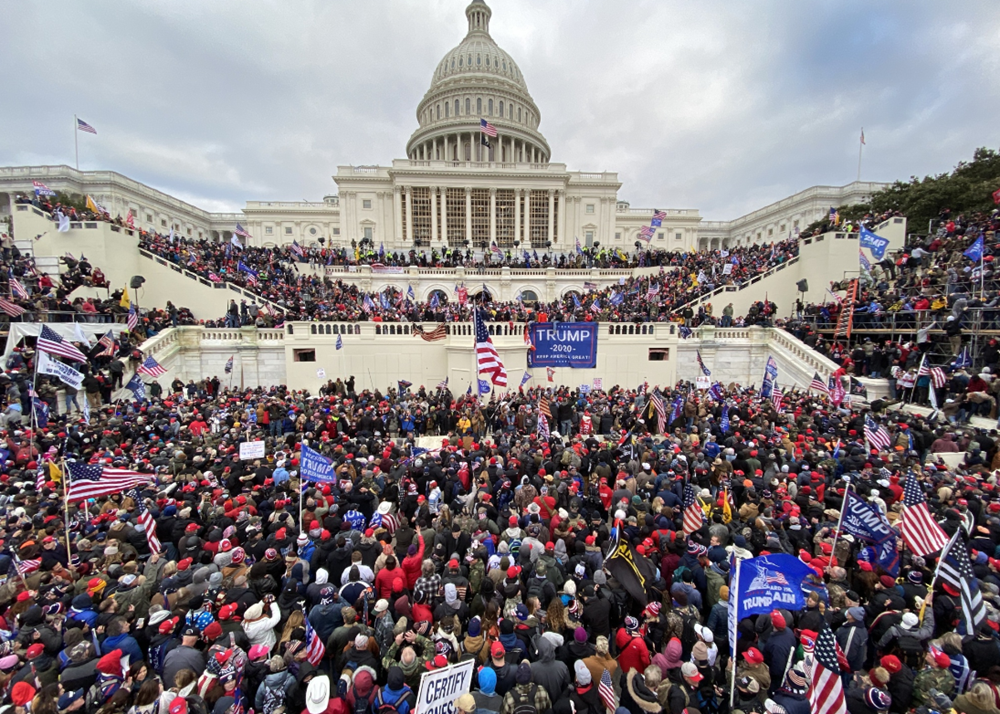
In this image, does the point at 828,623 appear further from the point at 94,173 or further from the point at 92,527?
the point at 94,173

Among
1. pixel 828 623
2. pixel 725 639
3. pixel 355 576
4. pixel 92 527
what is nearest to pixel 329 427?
pixel 92 527

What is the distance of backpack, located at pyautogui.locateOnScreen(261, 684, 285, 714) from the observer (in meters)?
4.31

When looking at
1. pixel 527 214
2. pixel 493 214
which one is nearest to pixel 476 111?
pixel 493 214

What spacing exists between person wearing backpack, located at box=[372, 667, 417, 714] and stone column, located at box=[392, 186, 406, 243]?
5489 cm

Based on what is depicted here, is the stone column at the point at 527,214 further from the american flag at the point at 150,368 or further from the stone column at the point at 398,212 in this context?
the american flag at the point at 150,368

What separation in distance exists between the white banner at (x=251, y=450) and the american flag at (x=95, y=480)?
218 cm

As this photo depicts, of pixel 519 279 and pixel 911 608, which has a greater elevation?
pixel 519 279

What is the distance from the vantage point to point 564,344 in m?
19.9

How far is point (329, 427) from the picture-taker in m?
14.1

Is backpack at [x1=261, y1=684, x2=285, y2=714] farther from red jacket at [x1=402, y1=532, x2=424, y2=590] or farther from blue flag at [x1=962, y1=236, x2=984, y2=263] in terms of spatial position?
blue flag at [x1=962, y1=236, x2=984, y2=263]

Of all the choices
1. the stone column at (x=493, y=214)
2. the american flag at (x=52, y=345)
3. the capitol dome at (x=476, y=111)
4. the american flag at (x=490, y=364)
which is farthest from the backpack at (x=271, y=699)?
the capitol dome at (x=476, y=111)

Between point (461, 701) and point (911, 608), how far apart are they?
6020mm

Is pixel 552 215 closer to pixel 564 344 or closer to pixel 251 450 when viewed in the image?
pixel 564 344

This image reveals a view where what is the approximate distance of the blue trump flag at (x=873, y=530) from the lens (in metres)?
6.31
